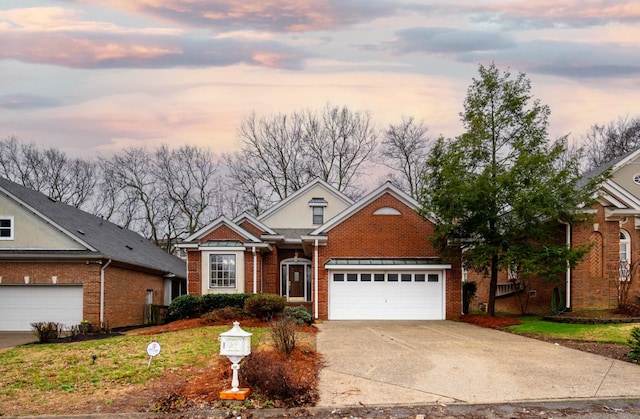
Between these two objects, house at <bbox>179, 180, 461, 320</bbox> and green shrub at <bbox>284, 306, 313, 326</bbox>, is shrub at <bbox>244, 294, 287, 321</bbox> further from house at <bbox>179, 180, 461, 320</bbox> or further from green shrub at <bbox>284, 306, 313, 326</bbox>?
house at <bbox>179, 180, 461, 320</bbox>

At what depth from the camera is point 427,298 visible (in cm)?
2247

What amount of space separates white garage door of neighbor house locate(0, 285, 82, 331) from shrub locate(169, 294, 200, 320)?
3615mm

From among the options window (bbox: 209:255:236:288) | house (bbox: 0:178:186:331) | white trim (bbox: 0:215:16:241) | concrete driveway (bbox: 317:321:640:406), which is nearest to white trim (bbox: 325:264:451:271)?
window (bbox: 209:255:236:288)

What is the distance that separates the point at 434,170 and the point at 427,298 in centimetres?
528

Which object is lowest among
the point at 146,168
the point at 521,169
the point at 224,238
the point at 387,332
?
the point at 387,332

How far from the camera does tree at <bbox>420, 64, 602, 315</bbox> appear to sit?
63.9 feet

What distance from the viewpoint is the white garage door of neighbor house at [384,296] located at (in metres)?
22.3

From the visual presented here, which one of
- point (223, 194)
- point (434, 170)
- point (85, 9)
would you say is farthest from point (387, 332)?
point (223, 194)

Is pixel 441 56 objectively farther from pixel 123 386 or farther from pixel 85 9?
pixel 123 386

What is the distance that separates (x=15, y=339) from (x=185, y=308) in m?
6.33

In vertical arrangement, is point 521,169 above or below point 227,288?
above

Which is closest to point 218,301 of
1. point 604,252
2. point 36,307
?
point 36,307

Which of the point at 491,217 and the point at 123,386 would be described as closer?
the point at 123,386

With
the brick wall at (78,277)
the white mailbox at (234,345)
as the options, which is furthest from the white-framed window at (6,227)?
the white mailbox at (234,345)
